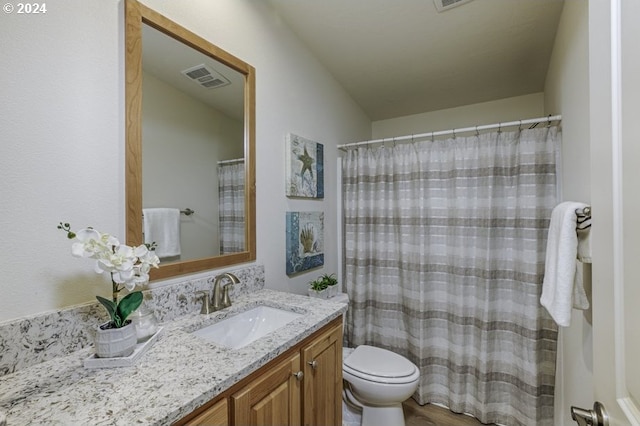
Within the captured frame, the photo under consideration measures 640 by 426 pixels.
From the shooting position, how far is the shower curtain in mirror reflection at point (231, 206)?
1.44 m

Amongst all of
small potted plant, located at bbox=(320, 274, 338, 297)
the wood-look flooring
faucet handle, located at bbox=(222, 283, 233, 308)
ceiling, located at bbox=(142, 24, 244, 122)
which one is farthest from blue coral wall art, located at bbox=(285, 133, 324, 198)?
the wood-look flooring

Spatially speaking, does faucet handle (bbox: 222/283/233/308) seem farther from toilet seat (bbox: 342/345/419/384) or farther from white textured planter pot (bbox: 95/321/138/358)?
toilet seat (bbox: 342/345/419/384)

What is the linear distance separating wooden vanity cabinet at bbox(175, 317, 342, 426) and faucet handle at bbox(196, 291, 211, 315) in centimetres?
43

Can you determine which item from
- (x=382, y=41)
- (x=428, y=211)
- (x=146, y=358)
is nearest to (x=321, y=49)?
(x=382, y=41)

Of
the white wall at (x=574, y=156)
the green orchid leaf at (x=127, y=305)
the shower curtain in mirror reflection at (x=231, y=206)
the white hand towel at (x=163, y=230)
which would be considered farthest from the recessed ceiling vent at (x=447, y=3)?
the green orchid leaf at (x=127, y=305)

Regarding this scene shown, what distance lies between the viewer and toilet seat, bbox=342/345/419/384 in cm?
161

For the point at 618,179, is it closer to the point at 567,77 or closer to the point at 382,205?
the point at 567,77

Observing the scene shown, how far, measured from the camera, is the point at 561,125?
5.40ft

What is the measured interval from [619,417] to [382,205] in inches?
69.7

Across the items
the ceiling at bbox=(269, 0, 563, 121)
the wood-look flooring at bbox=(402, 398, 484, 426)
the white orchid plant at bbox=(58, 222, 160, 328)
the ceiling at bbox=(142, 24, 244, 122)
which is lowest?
the wood-look flooring at bbox=(402, 398, 484, 426)

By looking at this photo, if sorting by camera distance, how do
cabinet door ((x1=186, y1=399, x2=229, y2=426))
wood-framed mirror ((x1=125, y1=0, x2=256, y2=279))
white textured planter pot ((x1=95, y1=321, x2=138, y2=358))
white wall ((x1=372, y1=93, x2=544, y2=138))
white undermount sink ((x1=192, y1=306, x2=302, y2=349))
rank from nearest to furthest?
cabinet door ((x1=186, y1=399, x2=229, y2=426)) → white textured planter pot ((x1=95, y1=321, x2=138, y2=358)) → wood-framed mirror ((x1=125, y1=0, x2=256, y2=279)) → white undermount sink ((x1=192, y1=306, x2=302, y2=349)) → white wall ((x1=372, y1=93, x2=544, y2=138))

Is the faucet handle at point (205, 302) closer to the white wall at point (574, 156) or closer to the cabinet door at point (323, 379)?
the cabinet door at point (323, 379)

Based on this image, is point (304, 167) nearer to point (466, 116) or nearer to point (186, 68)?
point (186, 68)

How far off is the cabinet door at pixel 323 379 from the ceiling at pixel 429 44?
72.2 inches
